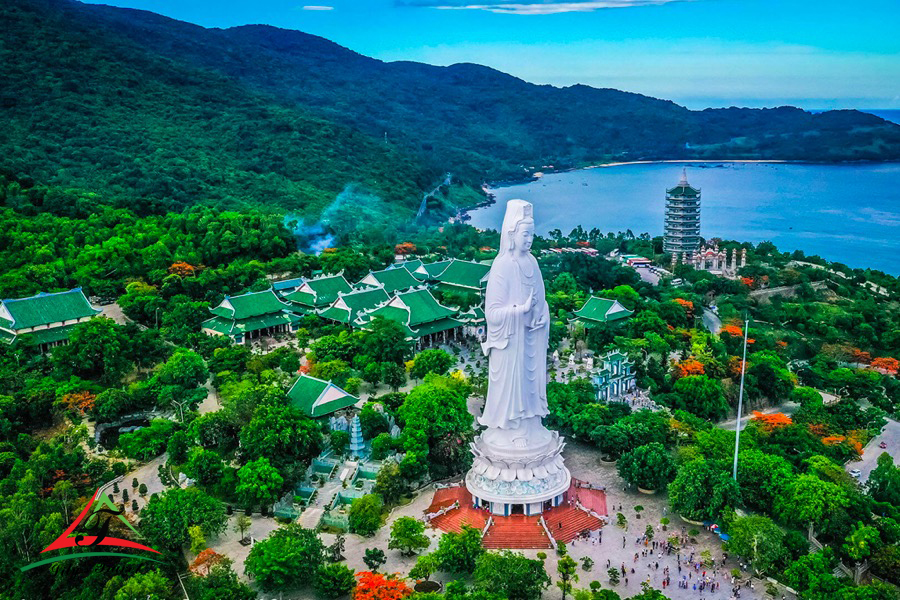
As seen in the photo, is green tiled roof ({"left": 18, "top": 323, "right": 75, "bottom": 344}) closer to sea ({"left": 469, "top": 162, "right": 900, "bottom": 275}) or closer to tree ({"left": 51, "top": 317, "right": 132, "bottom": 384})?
tree ({"left": 51, "top": 317, "right": 132, "bottom": 384})

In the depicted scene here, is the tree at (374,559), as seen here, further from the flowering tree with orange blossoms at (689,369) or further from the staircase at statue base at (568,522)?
the flowering tree with orange blossoms at (689,369)

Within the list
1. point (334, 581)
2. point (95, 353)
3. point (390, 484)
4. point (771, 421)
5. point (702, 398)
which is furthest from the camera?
point (95, 353)

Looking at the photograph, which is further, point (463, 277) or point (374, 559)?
point (463, 277)

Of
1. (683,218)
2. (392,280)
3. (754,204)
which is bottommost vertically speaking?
(754,204)

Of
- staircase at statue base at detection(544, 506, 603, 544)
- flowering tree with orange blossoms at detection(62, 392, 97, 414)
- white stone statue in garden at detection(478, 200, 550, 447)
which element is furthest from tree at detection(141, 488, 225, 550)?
staircase at statue base at detection(544, 506, 603, 544)

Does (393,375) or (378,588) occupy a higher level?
(393,375)

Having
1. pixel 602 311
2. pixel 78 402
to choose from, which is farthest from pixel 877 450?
pixel 78 402

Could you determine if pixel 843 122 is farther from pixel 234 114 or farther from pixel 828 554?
pixel 828 554

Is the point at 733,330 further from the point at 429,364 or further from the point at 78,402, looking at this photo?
the point at 78,402
